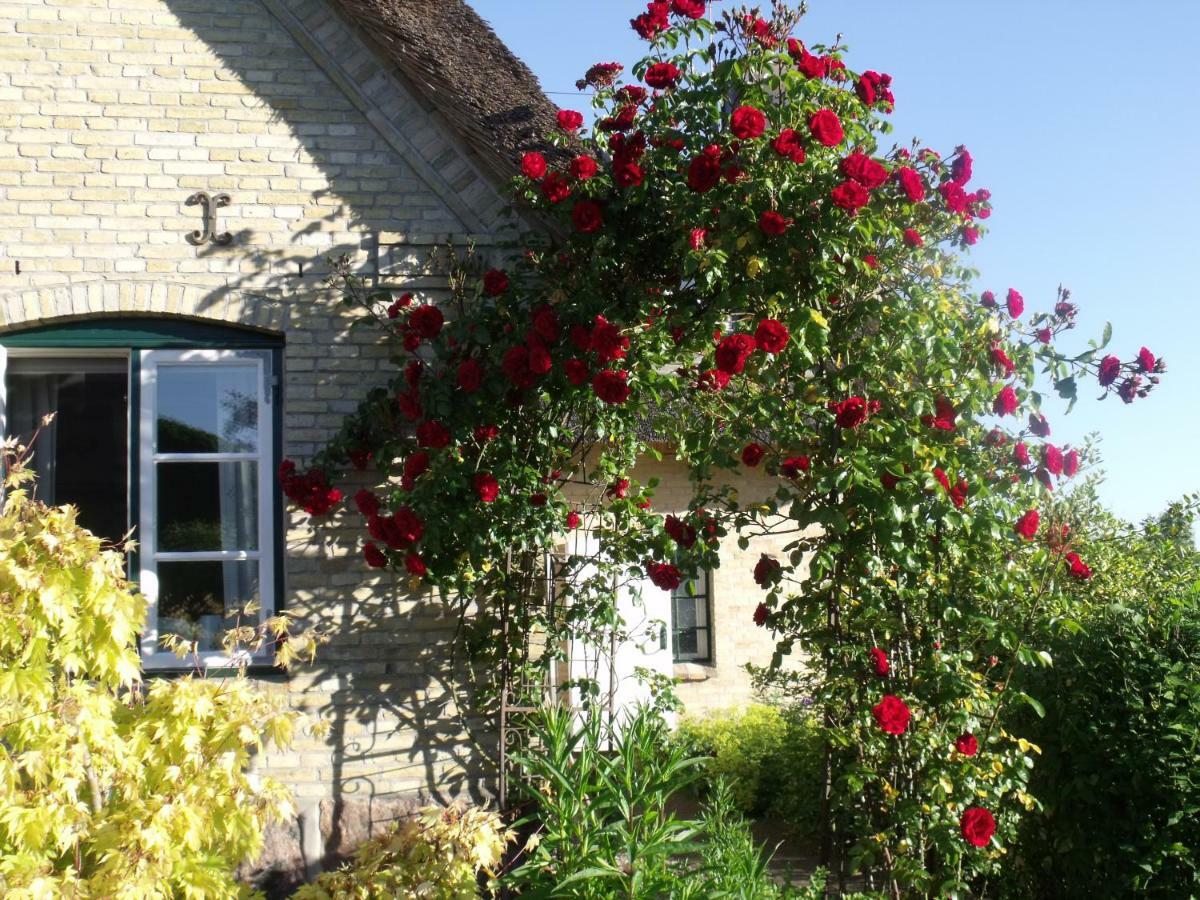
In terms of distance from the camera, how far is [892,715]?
4527 millimetres

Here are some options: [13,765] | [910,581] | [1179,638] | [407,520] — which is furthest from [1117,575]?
[13,765]

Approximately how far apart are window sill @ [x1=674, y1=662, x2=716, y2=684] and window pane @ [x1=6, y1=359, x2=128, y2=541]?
5909 millimetres

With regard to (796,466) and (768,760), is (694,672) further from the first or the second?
(796,466)

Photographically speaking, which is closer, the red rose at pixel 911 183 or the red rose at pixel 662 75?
the red rose at pixel 911 183

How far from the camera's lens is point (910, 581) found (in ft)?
16.0

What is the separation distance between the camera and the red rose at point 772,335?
4602 millimetres

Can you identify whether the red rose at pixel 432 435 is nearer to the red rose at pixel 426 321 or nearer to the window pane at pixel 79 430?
the red rose at pixel 426 321

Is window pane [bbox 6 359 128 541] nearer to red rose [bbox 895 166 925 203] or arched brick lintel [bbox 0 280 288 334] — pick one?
arched brick lintel [bbox 0 280 288 334]

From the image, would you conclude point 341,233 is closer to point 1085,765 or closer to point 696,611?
point 1085,765

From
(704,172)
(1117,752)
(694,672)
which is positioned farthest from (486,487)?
(694,672)

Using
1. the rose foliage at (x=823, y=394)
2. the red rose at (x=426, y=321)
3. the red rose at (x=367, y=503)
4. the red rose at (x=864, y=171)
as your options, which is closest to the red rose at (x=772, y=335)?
the rose foliage at (x=823, y=394)

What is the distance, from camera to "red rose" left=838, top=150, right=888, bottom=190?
4531mm

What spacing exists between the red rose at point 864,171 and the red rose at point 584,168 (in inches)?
50.3

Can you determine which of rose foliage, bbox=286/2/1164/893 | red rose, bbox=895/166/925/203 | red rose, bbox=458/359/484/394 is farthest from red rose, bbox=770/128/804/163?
red rose, bbox=458/359/484/394
